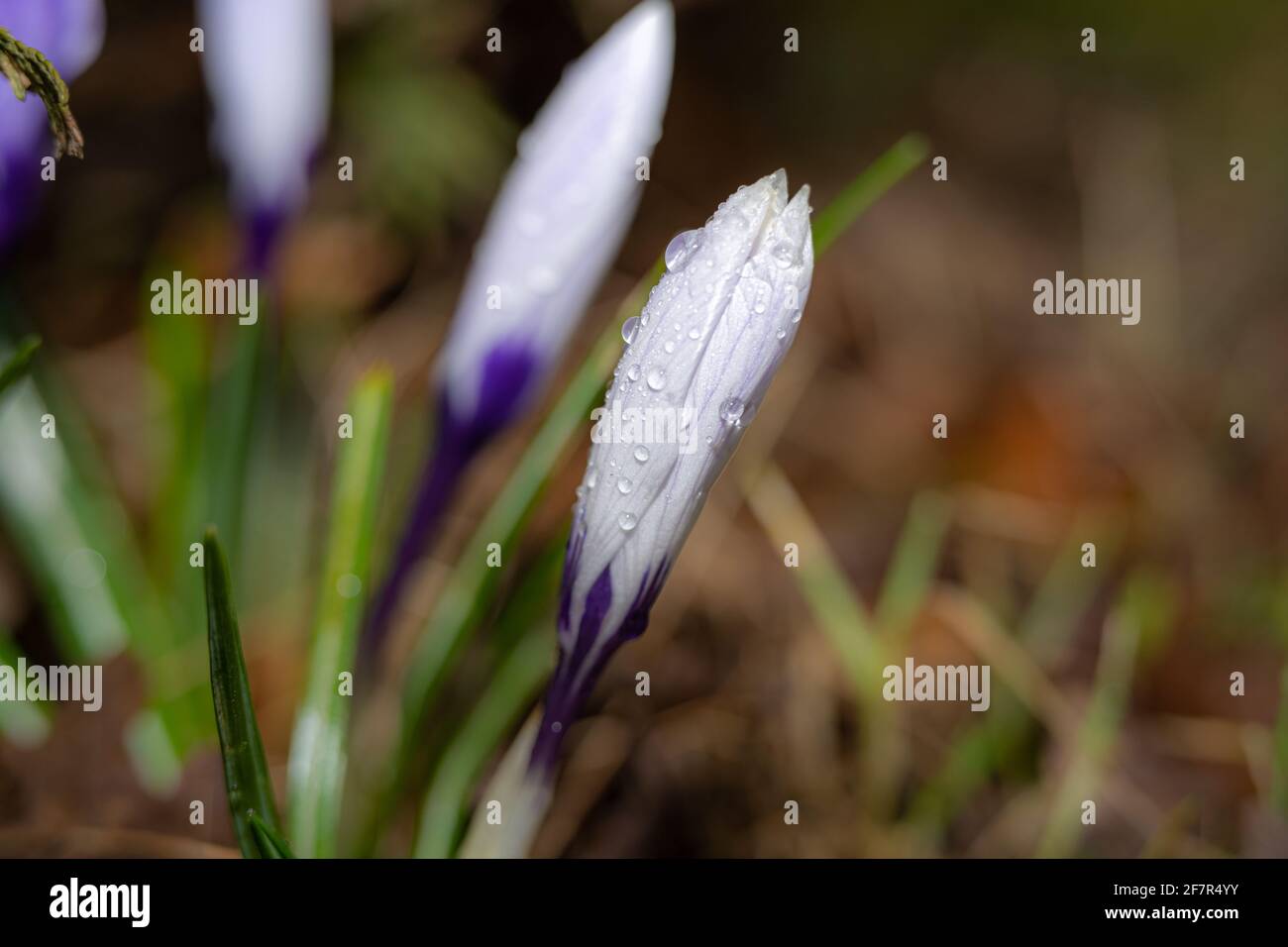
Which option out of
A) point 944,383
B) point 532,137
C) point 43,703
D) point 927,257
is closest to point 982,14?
point 927,257

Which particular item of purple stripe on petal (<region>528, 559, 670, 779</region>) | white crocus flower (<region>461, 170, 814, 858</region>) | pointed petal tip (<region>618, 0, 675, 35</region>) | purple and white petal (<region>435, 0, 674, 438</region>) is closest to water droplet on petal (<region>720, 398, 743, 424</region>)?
white crocus flower (<region>461, 170, 814, 858</region>)

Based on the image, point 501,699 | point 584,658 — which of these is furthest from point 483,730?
point 584,658

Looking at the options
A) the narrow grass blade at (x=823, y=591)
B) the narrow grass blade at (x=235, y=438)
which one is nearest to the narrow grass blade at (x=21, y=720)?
the narrow grass blade at (x=235, y=438)

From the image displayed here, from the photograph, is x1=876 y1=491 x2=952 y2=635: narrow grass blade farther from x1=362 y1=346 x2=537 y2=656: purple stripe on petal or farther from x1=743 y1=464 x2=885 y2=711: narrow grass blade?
x1=362 y1=346 x2=537 y2=656: purple stripe on petal

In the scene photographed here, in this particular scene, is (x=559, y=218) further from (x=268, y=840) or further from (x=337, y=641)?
(x=268, y=840)

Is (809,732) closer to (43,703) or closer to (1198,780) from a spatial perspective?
(1198,780)

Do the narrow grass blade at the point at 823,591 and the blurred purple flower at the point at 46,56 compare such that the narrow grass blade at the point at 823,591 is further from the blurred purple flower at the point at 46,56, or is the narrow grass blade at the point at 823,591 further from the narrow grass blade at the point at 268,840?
the blurred purple flower at the point at 46,56
